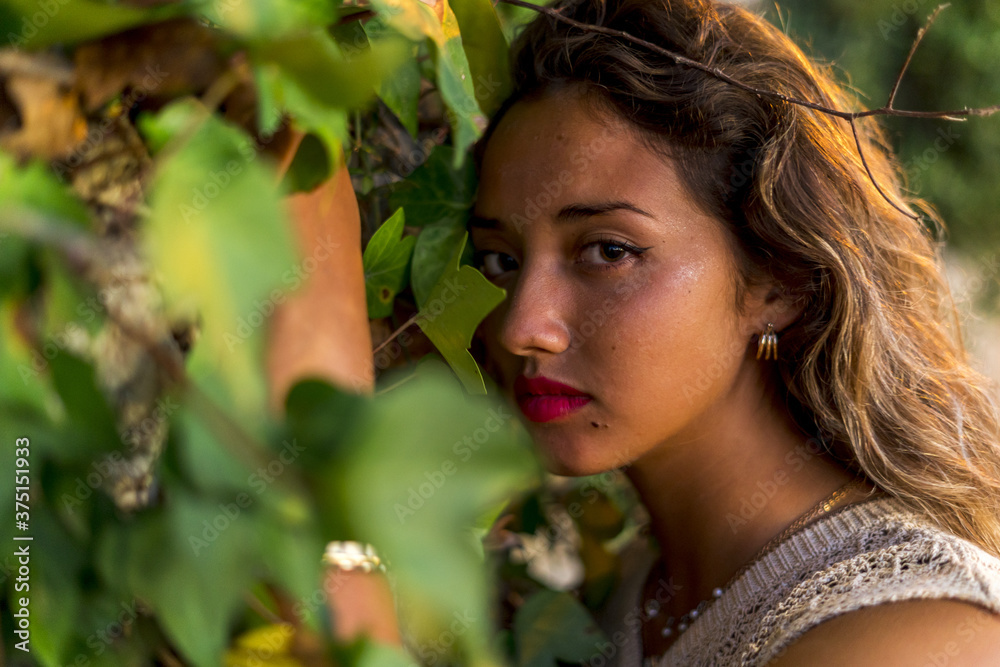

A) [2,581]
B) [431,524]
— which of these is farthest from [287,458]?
[2,581]

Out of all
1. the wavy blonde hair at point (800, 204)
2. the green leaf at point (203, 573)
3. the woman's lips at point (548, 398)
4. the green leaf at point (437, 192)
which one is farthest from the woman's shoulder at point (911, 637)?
the green leaf at point (203, 573)

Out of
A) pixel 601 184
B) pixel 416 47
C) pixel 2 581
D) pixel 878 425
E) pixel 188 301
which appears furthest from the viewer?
pixel 878 425

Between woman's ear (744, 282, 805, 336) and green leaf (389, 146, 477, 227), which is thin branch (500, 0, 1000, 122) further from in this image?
woman's ear (744, 282, 805, 336)

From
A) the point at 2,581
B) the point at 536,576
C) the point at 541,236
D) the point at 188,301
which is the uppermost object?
the point at 188,301

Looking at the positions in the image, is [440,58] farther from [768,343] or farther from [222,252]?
[768,343]

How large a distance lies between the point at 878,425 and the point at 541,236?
1.79 ft

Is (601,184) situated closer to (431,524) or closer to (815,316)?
(815,316)

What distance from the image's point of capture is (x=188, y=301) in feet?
0.69

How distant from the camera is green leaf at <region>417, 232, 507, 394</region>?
0.60m

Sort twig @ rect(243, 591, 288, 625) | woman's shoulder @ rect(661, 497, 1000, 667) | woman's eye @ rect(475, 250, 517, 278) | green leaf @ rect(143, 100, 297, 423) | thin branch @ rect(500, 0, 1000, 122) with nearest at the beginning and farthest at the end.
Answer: green leaf @ rect(143, 100, 297, 423) < twig @ rect(243, 591, 288, 625) < thin branch @ rect(500, 0, 1000, 122) < woman's shoulder @ rect(661, 497, 1000, 667) < woman's eye @ rect(475, 250, 517, 278)

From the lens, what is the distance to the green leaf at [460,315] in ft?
1.95

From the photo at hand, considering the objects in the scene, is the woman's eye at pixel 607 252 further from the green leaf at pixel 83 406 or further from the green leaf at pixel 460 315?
the green leaf at pixel 83 406

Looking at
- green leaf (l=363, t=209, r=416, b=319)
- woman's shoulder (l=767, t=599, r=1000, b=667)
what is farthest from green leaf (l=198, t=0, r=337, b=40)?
woman's shoulder (l=767, t=599, r=1000, b=667)

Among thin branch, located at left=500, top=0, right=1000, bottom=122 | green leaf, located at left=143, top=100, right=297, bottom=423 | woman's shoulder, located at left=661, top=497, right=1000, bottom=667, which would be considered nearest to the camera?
green leaf, located at left=143, top=100, right=297, bottom=423
